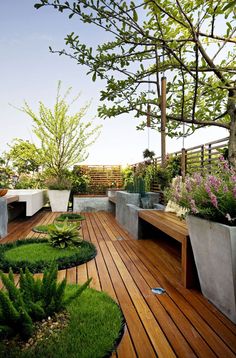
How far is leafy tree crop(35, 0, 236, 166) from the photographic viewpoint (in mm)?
2598

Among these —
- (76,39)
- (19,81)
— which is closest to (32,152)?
(19,81)

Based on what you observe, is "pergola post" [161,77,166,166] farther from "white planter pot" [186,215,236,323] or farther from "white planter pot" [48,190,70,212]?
"white planter pot" [48,190,70,212]

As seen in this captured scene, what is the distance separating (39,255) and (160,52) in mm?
3166

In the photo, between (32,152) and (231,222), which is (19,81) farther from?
(231,222)

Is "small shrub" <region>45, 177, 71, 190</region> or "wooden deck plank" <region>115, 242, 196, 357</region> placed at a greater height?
"small shrub" <region>45, 177, 71, 190</region>

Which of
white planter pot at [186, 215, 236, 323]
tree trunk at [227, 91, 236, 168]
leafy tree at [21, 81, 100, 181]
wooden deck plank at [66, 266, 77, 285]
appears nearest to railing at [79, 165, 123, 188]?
leafy tree at [21, 81, 100, 181]

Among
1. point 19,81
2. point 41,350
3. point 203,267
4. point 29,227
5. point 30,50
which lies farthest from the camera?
point 19,81

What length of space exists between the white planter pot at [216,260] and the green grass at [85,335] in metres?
0.66

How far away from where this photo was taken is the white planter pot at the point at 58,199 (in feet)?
25.2

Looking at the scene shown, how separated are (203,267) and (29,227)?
3907 millimetres

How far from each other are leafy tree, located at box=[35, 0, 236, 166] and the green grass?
2060 millimetres

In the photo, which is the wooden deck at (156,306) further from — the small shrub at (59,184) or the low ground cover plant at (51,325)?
the small shrub at (59,184)

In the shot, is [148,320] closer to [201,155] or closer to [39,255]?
[39,255]

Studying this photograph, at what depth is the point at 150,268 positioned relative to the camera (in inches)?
111
